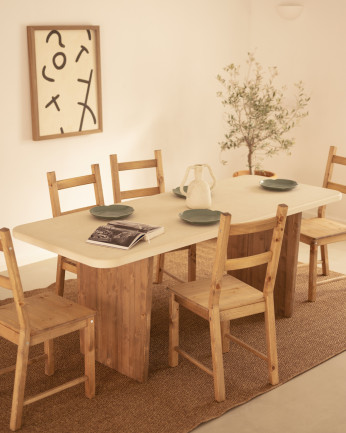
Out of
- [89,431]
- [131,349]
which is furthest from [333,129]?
[89,431]

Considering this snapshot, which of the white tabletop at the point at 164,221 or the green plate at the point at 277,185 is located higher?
the green plate at the point at 277,185

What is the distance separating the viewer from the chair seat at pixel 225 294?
2.98 metres

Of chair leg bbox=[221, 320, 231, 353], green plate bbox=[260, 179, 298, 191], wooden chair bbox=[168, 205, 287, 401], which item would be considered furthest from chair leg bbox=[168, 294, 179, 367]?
green plate bbox=[260, 179, 298, 191]

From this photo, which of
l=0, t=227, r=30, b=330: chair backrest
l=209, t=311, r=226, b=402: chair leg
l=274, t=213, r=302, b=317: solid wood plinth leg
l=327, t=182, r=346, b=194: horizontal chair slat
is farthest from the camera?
l=327, t=182, r=346, b=194: horizontal chair slat

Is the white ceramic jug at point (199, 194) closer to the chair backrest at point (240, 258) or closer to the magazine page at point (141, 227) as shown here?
the magazine page at point (141, 227)

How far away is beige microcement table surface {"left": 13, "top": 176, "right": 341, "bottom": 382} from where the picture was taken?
112 inches

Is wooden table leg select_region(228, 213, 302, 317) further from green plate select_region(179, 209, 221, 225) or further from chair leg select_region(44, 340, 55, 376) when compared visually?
chair leg select_region(44, 340, 55, 376)

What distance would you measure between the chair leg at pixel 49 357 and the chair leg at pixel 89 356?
207 millimetres

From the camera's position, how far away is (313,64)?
18.0 ft

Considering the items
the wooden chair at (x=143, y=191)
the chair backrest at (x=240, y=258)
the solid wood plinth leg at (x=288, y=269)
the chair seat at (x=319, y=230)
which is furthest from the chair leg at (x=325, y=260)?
the chair backrest at (x=240, y=258)

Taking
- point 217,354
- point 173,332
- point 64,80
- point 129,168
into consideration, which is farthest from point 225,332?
point 64,80

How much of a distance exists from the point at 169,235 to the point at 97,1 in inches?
92.7

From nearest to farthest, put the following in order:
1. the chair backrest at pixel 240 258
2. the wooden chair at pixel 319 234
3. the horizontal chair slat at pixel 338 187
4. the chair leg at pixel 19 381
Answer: the chair leg at pixel 19 381 < the chair backrest at pixel 240 258 < the wooden chair at pixel 319 234 < the horizontal chair slat at pixel 338 187

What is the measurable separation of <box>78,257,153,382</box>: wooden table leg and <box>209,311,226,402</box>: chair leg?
320 millimetres
